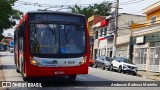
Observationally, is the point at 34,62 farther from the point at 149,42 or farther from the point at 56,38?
the point at 149,42

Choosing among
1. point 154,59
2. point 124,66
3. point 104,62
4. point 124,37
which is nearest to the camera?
point 124,66

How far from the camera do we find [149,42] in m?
36.1

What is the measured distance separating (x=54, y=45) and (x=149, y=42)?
2383cm

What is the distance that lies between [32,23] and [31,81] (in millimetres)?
3111

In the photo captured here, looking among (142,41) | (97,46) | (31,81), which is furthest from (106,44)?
(31,81)

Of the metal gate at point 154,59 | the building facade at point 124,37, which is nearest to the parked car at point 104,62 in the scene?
the metal gate at point 154,59

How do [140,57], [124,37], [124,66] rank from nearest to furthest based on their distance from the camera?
[124,66] → [140,57] → [124,37]

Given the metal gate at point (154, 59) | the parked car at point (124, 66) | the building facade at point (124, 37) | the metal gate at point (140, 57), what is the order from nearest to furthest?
the parked car at point (124, 66) → the metal gate at point (154, 59) → the metal gate at point (140, 57) → the building facade at point (124, 37)

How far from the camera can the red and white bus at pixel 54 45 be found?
13.6 metres

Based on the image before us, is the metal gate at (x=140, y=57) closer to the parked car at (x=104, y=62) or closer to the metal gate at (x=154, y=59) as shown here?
the metal gate at (x=154, y=59)

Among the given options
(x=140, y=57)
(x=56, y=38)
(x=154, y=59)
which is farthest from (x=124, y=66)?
(x=56, y=38)

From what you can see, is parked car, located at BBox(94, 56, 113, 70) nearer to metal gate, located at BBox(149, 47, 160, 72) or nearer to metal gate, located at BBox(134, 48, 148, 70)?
metal gate, located at BBox(134, 48, 148, 70)

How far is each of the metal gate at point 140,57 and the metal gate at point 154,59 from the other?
1699 millimetres

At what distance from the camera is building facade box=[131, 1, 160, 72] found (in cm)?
3419
